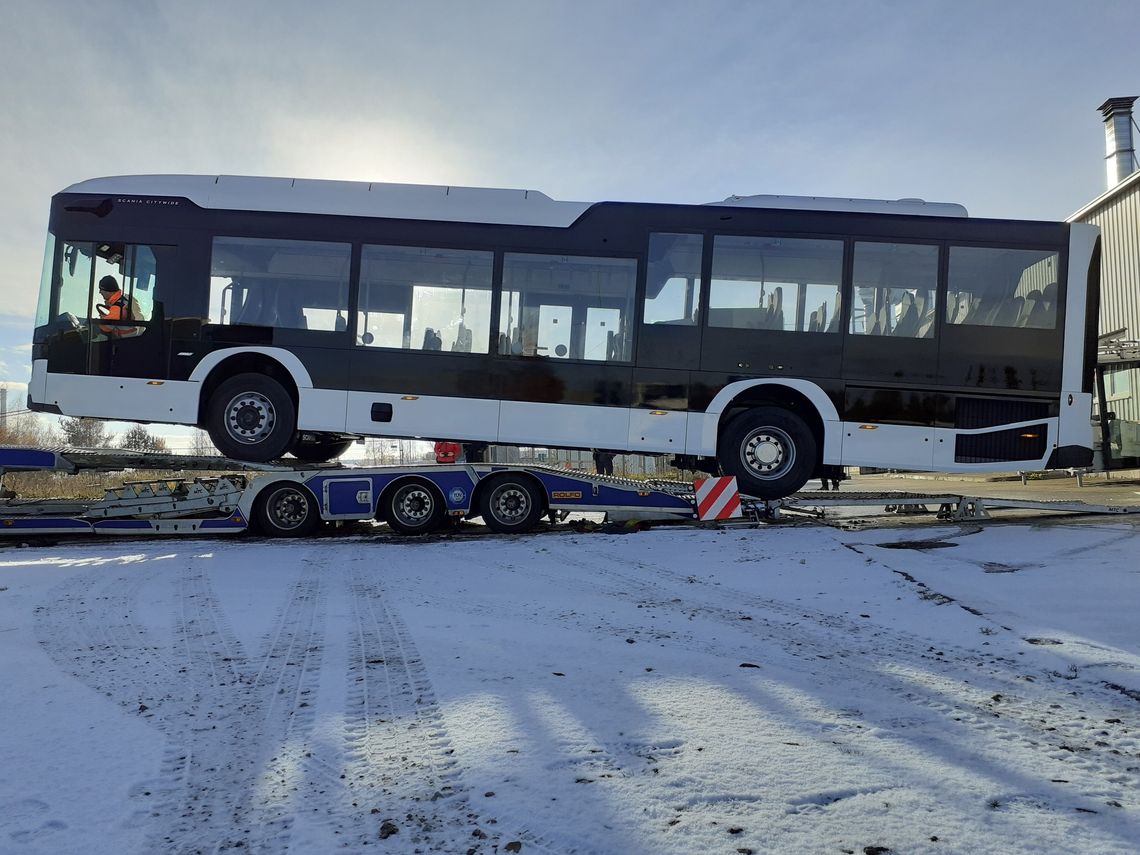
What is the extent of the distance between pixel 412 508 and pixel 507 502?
1172mm

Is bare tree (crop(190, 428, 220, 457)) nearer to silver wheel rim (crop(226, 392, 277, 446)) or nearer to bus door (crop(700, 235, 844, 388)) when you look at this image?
silver wheel rim (crop(226, 392, 277, 446))

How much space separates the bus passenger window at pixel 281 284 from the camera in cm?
783

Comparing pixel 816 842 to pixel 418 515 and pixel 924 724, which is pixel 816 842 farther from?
pixel 418 515

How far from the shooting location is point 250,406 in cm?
790

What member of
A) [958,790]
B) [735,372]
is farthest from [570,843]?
[735,372]

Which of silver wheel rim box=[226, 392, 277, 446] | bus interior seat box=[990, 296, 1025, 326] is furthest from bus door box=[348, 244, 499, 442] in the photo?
bus interior seat box=[990, 296, 1025, 326]

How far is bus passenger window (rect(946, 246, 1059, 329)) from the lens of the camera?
24.2ft

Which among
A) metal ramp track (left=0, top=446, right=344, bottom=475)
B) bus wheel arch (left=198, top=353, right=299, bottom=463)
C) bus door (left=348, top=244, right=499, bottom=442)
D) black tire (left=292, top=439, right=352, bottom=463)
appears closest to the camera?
bus door (left=348, top=244, right=499, bottom=442)

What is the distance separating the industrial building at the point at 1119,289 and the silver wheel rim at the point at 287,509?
32.9 feet

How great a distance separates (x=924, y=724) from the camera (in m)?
2.63

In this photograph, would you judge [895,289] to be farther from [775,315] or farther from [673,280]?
[673,280]

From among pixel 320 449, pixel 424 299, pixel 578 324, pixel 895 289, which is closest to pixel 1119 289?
pixel 895 289

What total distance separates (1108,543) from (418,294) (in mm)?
7279

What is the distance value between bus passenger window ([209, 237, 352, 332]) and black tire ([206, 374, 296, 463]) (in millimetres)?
715
